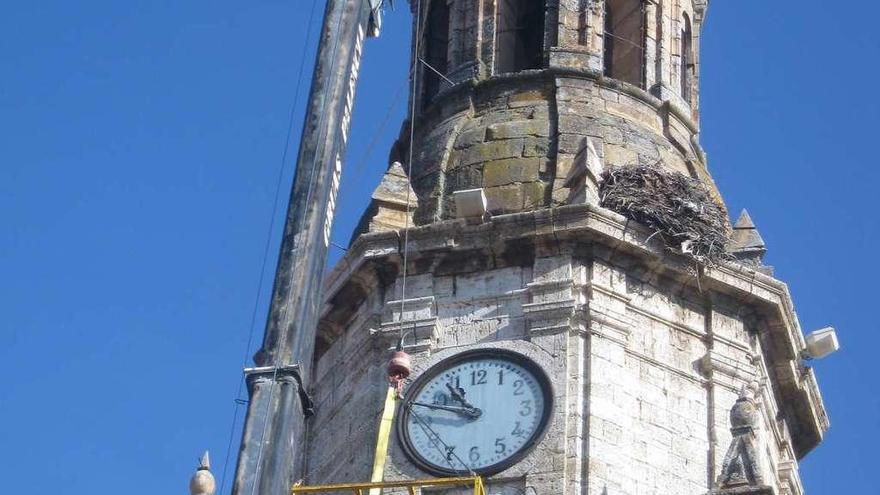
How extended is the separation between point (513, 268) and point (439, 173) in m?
2.19

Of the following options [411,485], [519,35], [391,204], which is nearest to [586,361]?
[411,485]

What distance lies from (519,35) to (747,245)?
4.54 meters

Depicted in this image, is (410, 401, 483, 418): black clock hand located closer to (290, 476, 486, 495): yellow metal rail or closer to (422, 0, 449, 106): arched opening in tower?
(290, 476, 486, 495): yellow metal rail

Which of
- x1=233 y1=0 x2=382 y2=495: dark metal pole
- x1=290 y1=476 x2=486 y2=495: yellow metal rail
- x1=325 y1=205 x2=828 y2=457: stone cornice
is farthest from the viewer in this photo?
x1=325 y1=205 x2=828 y2=457: stone cornice

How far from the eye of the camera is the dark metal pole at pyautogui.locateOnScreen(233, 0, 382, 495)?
17141 mm

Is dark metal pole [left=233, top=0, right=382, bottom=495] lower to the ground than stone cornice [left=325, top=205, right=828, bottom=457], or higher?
lower

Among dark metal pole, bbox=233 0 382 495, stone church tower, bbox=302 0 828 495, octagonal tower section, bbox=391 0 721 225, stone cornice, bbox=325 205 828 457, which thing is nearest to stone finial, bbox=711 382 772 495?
stone church tower, bbox=302 0 828 495

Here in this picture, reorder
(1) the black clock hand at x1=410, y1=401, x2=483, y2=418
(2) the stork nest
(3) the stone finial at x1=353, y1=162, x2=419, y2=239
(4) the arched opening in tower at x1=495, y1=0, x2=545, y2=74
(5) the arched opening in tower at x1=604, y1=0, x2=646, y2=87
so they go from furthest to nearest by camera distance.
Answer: (5) the arched opening in tower at x1=604, y1=0, x2=646, y2=87 → (4) the arched opening in tower at x1=495, y1=0, x2=545, y2=74 → (3) the stone finial at x1=353, y1=162, x2=419, y2=239 → (2) the stork nest → (1) the black clock hand at x1=410, y1=401, x2=483, y2=418

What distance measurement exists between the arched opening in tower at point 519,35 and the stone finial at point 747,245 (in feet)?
10.9

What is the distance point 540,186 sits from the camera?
27.2m

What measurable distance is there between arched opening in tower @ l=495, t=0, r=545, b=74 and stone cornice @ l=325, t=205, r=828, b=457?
A: 369 cm

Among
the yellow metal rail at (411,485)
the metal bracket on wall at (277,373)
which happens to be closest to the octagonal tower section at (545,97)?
the yellow metal rail at (411,485)

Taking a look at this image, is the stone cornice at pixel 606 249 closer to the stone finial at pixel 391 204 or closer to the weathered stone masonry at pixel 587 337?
the weathered stone masonry at pixel 587 337

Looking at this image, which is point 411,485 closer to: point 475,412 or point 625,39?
point 475,412
